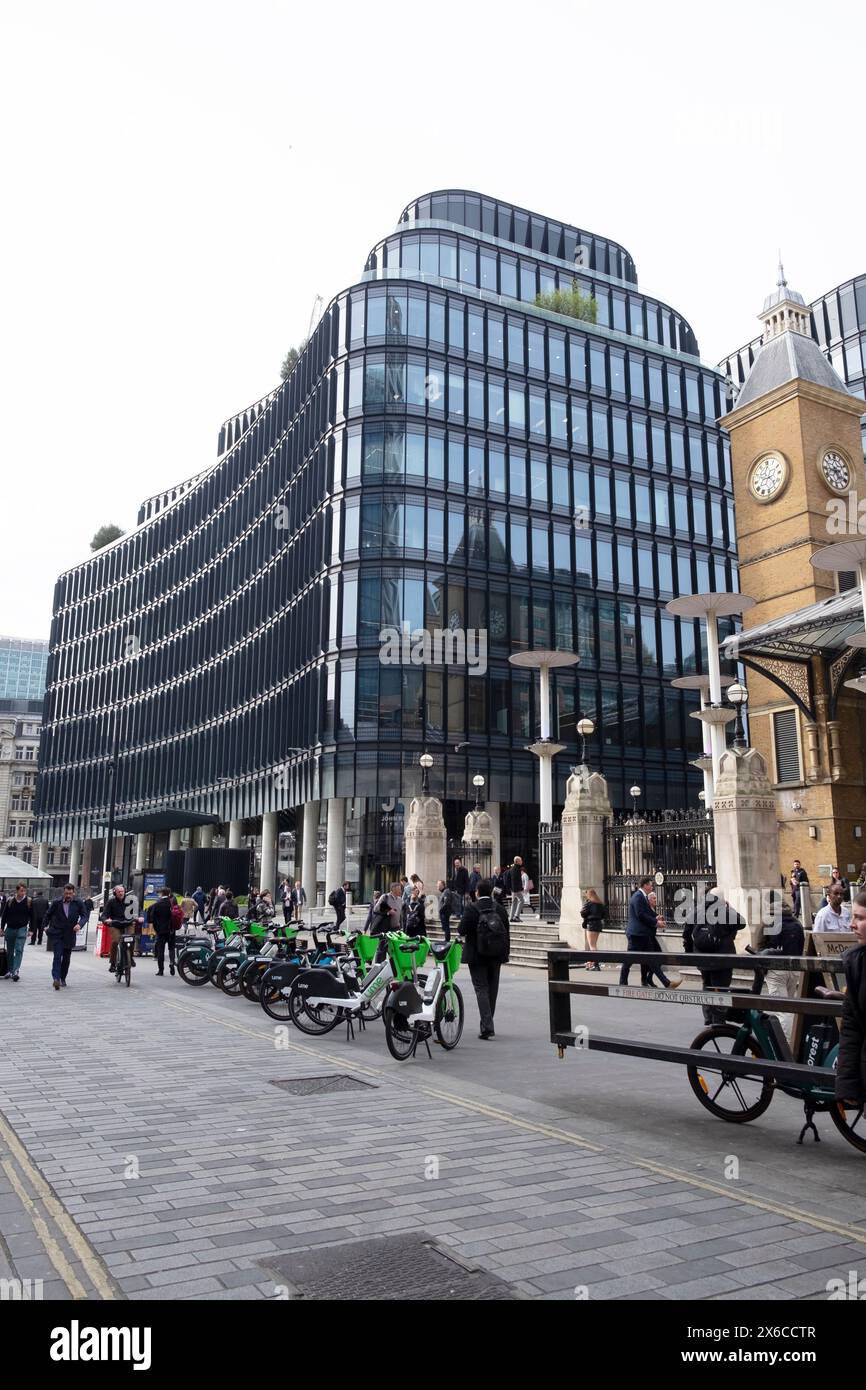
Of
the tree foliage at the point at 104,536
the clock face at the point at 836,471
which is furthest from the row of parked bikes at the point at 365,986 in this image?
the tree foliage at the point at 104,536

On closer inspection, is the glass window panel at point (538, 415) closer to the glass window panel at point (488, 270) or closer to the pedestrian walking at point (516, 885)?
the glass window panel at point (488, 270)

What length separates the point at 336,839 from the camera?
4531cm

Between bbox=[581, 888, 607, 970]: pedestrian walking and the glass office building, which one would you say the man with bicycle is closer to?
bbox=[581, 888, 607, 970]: pedestrian walking

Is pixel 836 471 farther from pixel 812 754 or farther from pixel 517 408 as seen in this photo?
pixel 517 408

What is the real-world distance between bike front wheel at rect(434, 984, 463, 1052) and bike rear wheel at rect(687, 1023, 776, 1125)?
11.5 feet

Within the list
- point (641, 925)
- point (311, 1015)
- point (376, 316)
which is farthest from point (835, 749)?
point (376, 316)

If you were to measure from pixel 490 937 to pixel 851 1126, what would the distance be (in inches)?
206

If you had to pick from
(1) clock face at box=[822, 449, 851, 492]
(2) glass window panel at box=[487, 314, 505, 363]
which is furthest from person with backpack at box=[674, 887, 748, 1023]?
(2) glass window panel at box=[487, 314, 505, 363]

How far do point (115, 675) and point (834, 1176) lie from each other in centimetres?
7671

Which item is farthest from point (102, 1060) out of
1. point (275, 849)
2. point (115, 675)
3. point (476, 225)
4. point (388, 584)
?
point (115, 675)

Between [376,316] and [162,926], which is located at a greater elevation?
[376,316]

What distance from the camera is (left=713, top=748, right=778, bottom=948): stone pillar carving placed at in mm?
18047

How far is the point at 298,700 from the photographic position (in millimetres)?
49406

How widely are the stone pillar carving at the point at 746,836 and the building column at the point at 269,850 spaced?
3772 cm
